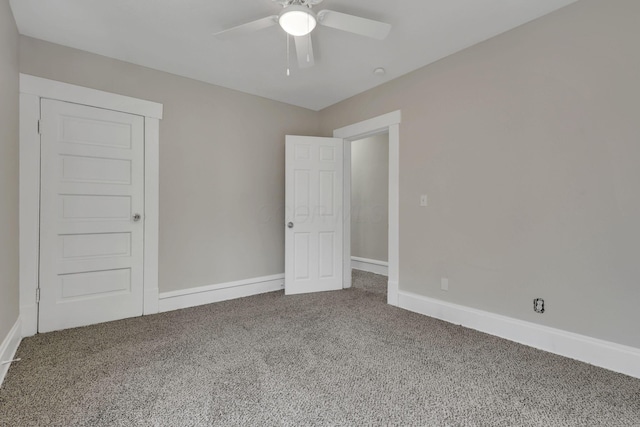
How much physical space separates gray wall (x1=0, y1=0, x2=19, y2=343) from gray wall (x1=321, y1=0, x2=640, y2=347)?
3.23 m

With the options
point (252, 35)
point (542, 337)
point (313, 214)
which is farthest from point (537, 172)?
point (252, 35)

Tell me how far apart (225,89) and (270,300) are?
2.50 m

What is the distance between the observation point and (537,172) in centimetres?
232

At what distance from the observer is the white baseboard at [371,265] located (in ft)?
16.3

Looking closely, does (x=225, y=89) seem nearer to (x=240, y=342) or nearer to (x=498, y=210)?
(x=240, y=342)

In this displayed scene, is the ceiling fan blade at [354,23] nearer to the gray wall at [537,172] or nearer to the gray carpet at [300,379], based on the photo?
the gray wall at [537,172]

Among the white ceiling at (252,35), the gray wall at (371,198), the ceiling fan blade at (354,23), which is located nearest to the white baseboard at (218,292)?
the gray wall at (371,198)

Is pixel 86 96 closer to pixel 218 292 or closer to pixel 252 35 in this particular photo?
pixel 252 35

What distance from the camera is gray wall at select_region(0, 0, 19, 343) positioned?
1953mm

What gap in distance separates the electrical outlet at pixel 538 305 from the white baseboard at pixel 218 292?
2.72 meters

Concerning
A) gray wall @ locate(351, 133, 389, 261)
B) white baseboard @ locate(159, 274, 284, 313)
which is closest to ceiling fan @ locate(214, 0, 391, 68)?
white baseboard @ locate(159, 274, 284, 313)

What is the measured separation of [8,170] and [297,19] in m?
2.23

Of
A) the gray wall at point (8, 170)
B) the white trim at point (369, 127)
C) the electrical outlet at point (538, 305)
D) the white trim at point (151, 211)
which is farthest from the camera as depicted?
the white trim at point (369, 127)

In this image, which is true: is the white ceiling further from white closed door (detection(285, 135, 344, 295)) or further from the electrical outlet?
the electrical outlet
